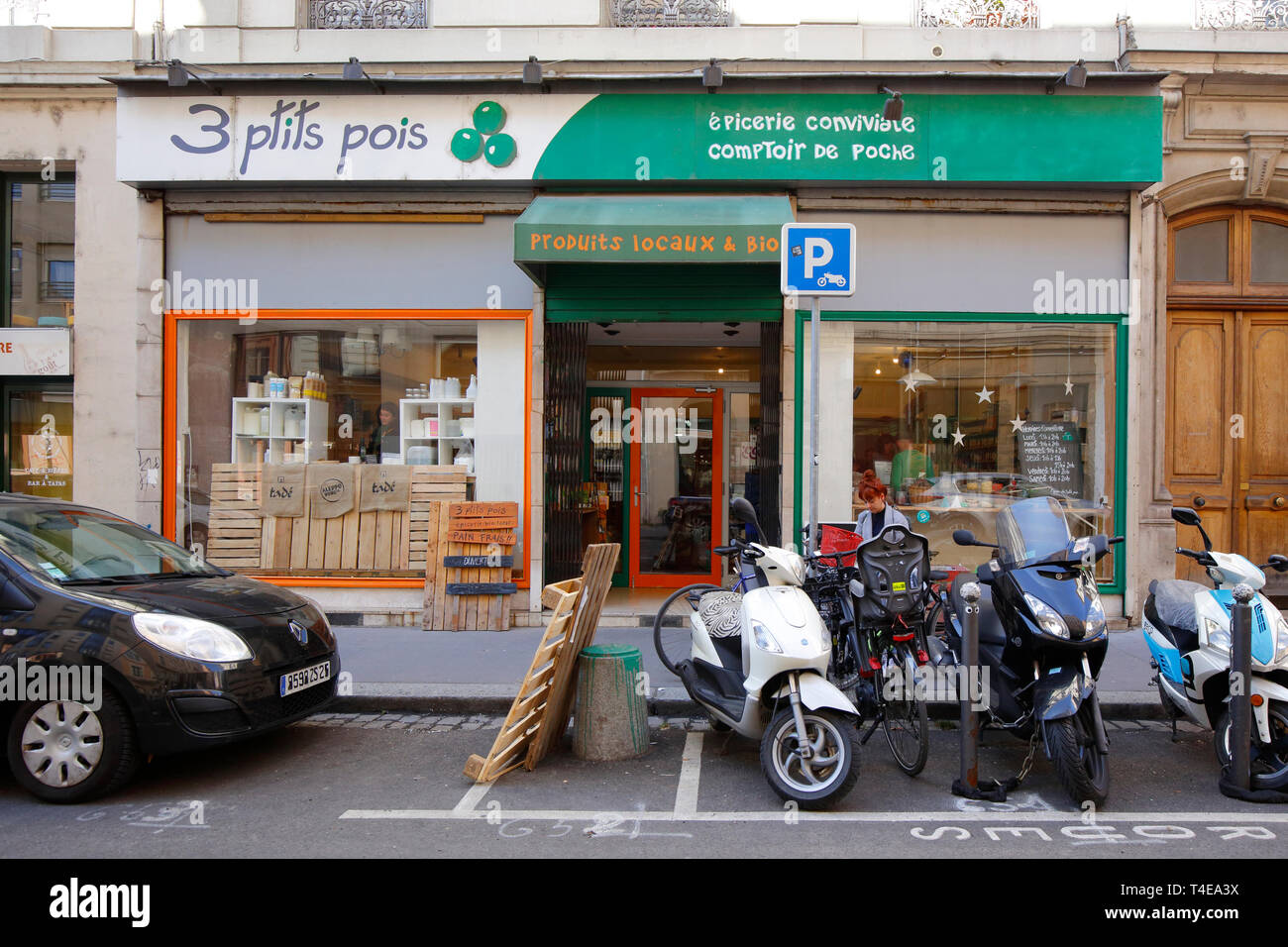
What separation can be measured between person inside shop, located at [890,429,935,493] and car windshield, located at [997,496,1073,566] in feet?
13.5

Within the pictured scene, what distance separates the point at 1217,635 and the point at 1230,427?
5.48 meters

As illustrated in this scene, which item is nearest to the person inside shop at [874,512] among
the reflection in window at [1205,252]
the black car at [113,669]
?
the black car at [113,669]

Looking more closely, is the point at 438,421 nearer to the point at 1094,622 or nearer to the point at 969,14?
the point at 1094,622

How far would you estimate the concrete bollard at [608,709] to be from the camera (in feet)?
17.9

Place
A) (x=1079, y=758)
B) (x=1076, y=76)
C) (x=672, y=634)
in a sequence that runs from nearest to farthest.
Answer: (x=1079, y=758), (x=672, y=634), (x=1076, y=76)

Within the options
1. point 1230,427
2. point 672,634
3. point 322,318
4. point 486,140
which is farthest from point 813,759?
point 1230,427

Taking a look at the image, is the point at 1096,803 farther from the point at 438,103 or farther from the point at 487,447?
the point at 438,103

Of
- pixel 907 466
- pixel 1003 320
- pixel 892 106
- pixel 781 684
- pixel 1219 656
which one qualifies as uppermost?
pixel 892 106

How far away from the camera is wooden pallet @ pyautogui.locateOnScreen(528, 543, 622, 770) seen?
5.31 metres

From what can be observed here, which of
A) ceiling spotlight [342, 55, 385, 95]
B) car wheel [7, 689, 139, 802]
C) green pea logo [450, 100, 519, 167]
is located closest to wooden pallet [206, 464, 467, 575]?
green pea logo [450, 100, 519, 167]

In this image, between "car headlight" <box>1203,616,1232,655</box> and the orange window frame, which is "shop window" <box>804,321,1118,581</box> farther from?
"car headlight" <box>1203,616,1232,655</box>

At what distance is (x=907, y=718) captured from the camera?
203 inches

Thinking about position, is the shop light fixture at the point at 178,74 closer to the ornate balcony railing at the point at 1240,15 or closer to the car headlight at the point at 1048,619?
the car headlight at the point at 1048,619

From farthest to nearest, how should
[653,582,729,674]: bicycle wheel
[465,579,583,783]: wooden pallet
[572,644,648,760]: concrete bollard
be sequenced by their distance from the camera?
[653,582,729,674]: bicycle wheel
[572,644,648,760]: concrete bollard
[465,579,583,783]: wooden pallet
